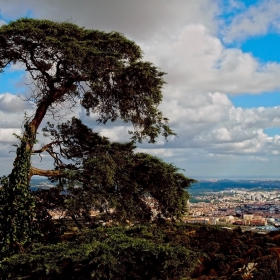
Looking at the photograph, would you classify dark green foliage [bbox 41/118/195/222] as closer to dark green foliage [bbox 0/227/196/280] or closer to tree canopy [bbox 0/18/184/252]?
tree canopy [bbox 0/18/184/252]

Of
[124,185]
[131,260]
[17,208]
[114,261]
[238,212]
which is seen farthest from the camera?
[238,212]

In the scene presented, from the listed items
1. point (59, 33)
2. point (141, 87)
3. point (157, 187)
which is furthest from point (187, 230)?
point (59, 33)

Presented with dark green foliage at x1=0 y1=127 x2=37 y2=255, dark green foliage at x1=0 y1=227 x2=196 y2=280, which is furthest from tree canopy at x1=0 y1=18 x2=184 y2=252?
dark green foliage at x1=0 y1=227 x2=196 y2=280

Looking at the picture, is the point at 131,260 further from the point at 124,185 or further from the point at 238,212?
the point at 238,212

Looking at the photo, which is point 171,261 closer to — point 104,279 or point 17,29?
point 104,279

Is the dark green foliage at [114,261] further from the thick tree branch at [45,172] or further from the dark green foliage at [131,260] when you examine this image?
the thick tree branch at [45,172]

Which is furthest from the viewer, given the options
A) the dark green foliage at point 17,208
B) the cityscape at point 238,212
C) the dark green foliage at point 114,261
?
the cityscape at point 238,212

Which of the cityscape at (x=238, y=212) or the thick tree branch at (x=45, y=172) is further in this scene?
the cityscape at (x=238, y=212)

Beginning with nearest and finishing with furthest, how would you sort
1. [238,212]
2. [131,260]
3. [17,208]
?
[131,260], [17,208], [238,212]

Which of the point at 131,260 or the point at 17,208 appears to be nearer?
the point at 131,260

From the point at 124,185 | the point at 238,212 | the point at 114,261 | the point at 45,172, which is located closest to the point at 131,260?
the point at 114,261

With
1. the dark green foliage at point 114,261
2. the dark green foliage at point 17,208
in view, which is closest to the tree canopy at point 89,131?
the dark green foliage at point 17,208
